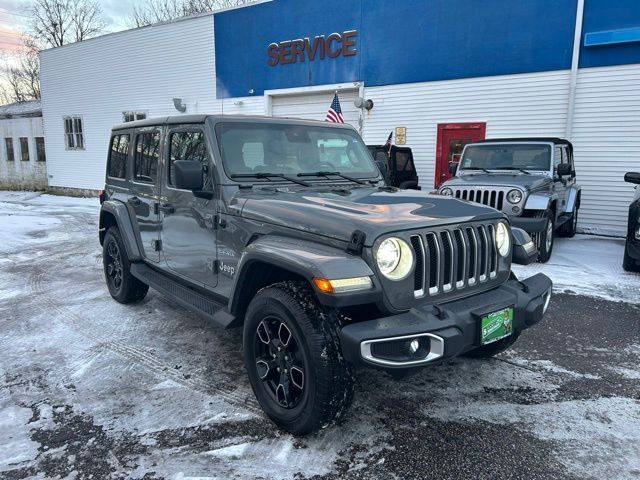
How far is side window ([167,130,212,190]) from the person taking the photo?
3.59m

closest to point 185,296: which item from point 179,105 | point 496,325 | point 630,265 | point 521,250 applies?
point 496,325

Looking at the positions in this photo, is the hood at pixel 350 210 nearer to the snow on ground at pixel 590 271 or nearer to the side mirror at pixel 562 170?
the snow on ground at pixel 590 271

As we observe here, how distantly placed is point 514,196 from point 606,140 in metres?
4.84

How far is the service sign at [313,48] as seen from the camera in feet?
43.5

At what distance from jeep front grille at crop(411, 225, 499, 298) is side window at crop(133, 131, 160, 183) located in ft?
9.07

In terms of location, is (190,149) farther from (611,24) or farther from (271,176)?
(611,24)

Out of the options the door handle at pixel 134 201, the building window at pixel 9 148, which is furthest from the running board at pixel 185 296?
the building window at pixel 9 148

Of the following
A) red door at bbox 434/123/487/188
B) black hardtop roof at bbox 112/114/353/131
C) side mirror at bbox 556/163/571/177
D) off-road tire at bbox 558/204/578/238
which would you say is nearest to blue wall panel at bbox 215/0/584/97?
red door at bbox 434/123/487/188

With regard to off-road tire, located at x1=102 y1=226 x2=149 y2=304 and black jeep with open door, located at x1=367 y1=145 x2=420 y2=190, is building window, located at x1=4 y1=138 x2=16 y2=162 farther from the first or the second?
off-road tire, located at x1=102 y1=226 x2=149 y2=304

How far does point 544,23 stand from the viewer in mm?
10422

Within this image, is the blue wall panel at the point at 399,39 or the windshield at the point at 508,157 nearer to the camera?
the windshield at the point at 508,157

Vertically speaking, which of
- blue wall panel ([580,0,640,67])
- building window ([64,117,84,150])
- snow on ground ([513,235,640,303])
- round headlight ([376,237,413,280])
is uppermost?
blue wall panel ([580,0,640,67])

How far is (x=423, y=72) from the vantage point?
40.1 ft

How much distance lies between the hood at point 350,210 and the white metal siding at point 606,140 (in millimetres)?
8682
